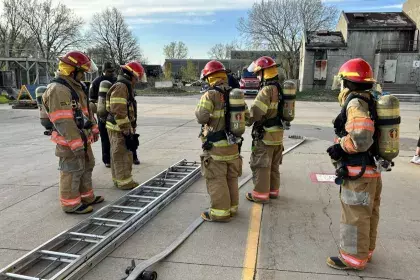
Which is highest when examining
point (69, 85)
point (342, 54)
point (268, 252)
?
point (342, 54)

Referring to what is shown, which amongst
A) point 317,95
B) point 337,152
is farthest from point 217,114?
point 317,95

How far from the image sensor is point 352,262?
3.16 meters


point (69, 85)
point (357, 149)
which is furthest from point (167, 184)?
point (357, 149)

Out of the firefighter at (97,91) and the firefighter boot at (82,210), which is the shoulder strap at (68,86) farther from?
the firefighter at (97,91)

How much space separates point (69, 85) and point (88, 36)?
177 feet

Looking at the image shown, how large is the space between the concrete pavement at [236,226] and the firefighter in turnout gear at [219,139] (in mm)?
333

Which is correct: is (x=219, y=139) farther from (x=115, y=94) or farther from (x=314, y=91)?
(x=314, y=91)

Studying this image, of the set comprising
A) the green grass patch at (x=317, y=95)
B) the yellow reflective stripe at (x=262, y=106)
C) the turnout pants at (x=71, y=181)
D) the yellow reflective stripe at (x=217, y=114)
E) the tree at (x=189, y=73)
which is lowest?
the turnout pants at (x=71, y=181)

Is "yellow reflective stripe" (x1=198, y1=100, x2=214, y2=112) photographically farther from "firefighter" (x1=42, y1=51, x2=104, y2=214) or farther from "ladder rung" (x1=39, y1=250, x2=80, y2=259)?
"ladder rung" (x1=39, y1=250, x2=80, y2=259)

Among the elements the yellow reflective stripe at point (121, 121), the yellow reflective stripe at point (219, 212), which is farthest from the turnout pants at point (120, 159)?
the yellow reflective stripe at point (219, 212)

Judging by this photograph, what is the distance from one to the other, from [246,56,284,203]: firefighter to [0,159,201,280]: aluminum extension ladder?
129 centimetres

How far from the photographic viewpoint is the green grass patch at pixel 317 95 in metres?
26.4

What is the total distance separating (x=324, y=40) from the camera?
32.9 m

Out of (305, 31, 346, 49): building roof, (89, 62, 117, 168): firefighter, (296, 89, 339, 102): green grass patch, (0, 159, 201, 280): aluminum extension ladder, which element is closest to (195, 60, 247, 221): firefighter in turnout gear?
(0, 159, 201, 280): aluminum extension ladder
